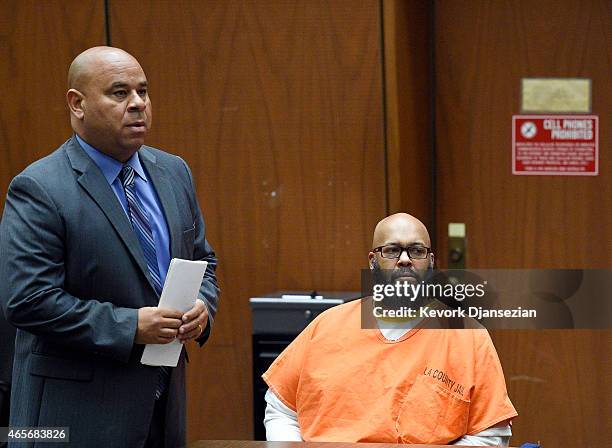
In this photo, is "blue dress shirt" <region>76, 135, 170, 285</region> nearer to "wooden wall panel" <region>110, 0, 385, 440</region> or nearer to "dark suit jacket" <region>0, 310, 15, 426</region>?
"dark suit jacket" <region>0, 310, 15, 426</region>

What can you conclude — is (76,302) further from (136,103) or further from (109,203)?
(136,103)

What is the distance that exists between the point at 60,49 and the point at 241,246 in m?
1.19

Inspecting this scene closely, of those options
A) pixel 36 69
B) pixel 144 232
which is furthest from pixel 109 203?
pixel 36 69

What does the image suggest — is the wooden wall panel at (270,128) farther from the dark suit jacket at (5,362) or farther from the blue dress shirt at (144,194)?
the blue dress shirt at (144,194)

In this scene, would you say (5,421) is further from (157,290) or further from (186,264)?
(186,264)

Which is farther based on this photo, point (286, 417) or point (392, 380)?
point (286, 417)

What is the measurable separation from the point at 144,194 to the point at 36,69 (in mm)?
1997

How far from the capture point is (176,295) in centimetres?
264

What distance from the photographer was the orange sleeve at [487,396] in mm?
2727


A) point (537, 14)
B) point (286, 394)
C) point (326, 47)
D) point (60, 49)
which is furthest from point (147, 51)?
point (286, 394)

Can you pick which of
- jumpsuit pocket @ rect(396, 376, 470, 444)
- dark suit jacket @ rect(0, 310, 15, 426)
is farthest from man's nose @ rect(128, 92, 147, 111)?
jumpsuit pocket @ rect(396, 376, 470, 444)

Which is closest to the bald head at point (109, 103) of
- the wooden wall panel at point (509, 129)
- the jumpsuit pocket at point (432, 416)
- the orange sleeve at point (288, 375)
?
the orange sleeve at point (288, 375)

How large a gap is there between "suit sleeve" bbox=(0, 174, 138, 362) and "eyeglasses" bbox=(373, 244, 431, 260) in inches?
32.1

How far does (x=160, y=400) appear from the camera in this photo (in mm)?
2820
